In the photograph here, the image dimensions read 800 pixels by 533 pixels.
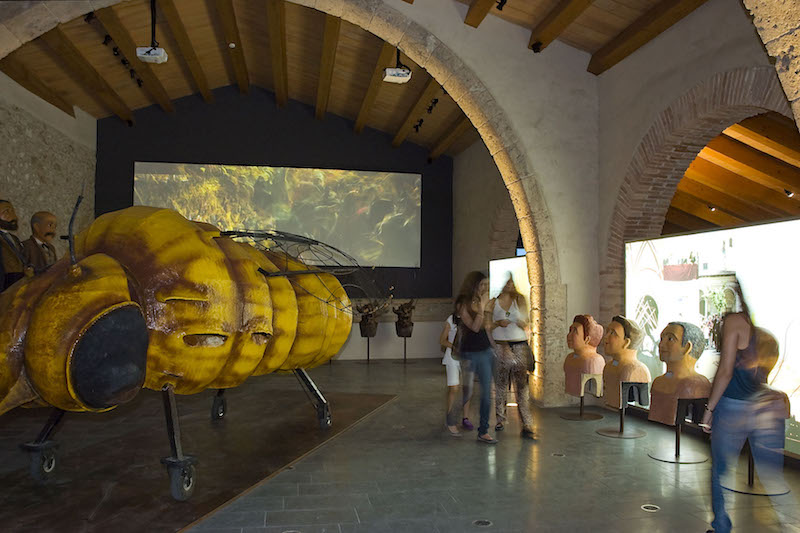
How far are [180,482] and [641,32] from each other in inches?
215

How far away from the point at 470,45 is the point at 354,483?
4575 millimetres

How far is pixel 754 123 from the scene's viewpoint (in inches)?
279

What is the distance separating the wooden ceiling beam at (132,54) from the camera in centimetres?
714

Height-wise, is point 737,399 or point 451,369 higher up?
point 737,399

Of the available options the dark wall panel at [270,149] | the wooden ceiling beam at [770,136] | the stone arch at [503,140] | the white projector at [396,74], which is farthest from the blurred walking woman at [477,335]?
the dark wall panel at [270,149]

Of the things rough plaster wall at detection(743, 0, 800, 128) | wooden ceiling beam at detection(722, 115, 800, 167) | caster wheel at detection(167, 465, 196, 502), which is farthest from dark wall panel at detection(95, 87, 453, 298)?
rough plaster wall at detection(743, 0, 800, 128)

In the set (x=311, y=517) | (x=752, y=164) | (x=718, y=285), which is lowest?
(x=311, y=517)

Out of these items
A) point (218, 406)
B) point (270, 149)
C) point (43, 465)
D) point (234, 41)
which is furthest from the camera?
point (270, 149)

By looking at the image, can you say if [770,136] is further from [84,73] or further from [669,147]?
[84,73]

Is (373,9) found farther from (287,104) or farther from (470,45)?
(287,104)

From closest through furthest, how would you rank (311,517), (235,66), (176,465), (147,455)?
(311,517) < (176,465) < (147,455) < (235,66)

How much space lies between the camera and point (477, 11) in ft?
19.3

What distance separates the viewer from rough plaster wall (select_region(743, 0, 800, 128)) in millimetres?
1711

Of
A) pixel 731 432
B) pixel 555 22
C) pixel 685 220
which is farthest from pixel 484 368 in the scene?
pixel 685 220
